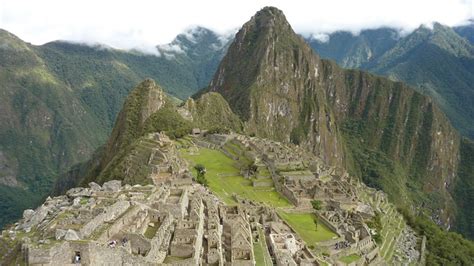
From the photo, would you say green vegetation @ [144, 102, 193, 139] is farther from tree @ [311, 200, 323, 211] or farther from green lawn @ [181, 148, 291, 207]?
tree @ [311, 200, 323, 211]

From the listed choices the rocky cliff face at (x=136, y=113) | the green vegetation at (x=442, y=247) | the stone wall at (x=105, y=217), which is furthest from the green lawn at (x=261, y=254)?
the rocky cliff face at (x=136, y=113)

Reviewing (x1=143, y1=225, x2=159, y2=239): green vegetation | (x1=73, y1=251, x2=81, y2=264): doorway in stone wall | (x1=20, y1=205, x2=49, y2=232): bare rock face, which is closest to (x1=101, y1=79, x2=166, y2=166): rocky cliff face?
(x1=20, y1=205, x2=49, y2=232): bare rock face

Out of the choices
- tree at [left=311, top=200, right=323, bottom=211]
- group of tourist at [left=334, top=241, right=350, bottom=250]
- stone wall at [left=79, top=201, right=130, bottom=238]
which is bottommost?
group of tourist at [left=334, top=241, right=350, bottom=250]

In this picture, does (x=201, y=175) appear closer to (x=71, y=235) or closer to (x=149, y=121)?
(x=71, y=235)

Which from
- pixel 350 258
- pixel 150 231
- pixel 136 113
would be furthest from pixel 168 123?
pixel 150 231

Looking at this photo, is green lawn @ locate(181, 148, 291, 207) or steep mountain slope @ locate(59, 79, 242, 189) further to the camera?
steep mountain slope @ locate(59, 79, 242, 189)

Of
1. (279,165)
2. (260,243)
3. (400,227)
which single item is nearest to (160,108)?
(279,165)
